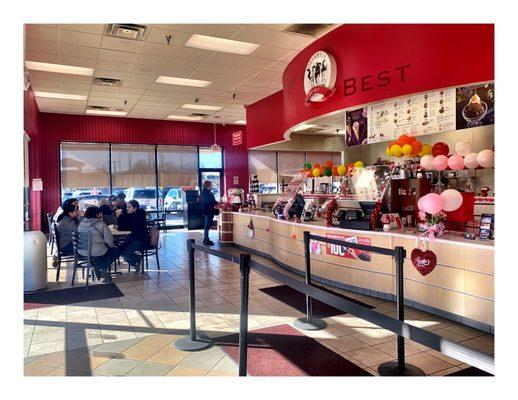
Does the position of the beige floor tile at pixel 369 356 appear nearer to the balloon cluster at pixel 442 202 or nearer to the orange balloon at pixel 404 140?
the balloon cluster at pixel 442 202

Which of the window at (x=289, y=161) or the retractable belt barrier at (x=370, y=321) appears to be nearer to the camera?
the retractable belt barrier at (x=370, y=321)

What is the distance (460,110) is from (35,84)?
898 centimetres

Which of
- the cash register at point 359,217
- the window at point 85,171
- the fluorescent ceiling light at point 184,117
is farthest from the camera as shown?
the fluorescent ceiling light at point 184,117

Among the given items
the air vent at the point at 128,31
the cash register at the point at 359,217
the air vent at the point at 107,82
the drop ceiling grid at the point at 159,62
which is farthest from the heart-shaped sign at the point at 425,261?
the air vent at the point at 107,82

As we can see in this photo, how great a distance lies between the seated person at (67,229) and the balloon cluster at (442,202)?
5534mm

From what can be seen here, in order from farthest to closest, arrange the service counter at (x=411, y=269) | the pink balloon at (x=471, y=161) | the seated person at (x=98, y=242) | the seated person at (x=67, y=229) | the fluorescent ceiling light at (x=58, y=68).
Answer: the fluorescent ceiling light at (x=58, y=68)
the seated person at (x=67, y=229)
the seated person at (x=98, y=242)
the pink balloon at (x=471, y=161)
the service counter at (x=411, y=269)

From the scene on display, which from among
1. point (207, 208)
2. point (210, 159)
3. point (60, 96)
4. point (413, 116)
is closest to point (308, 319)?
point (413, 116)

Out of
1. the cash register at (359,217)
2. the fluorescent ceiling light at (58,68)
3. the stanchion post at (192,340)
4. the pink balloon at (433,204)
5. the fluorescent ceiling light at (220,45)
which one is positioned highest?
the fluorescent ceiling light at (220,45)

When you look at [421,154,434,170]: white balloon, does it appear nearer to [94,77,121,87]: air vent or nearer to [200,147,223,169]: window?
[94,77,121,87]: air vent

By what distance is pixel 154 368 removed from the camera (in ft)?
11.0

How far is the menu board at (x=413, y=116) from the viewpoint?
550 cm

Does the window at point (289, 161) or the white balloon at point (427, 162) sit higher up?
the window at point (289, 161)
